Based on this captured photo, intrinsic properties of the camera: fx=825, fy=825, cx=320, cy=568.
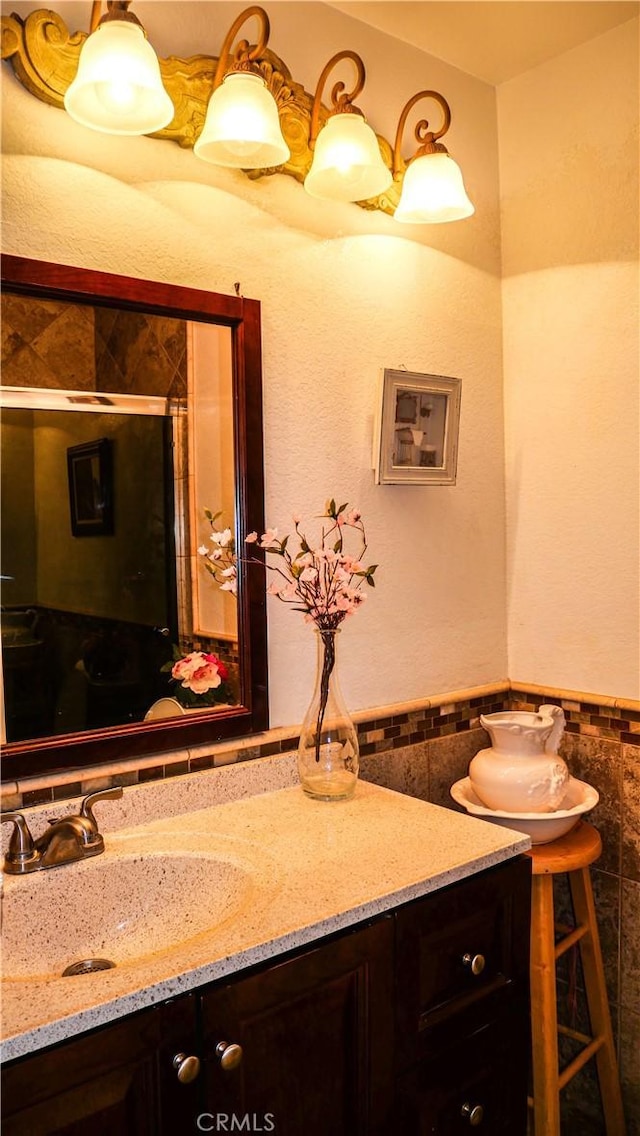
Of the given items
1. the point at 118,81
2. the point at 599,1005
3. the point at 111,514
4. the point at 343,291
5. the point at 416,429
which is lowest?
the point at 599,1005

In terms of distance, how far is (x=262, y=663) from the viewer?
1.59m

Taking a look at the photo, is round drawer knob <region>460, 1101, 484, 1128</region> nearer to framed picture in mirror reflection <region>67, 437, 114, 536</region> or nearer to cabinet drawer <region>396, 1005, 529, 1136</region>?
cabinet drawer <region>396, 1005, 529, 1136</region>

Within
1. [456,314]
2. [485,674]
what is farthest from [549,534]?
[456,314]

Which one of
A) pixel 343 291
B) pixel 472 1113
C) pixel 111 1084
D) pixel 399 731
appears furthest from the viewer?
pixel 399 731

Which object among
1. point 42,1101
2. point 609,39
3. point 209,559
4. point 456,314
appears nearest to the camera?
point 42,1101

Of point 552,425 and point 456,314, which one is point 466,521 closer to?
point 552,425

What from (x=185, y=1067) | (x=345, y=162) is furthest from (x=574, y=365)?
(x=185, y=1067)

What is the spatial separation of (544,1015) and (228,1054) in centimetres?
89

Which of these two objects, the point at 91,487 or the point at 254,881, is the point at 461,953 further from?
the point at 91,487

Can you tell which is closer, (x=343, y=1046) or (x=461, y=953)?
(x=343, y=1046)

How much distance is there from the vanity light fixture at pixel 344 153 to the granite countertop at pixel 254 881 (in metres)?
1.17

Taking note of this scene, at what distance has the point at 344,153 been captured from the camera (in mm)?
1532

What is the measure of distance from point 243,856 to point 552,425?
1.30m

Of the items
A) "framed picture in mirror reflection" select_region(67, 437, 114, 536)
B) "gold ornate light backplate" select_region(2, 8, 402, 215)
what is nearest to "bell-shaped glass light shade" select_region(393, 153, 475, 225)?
Result: "gold ornate light backplate" select_region(2, 8, 402, 215)
